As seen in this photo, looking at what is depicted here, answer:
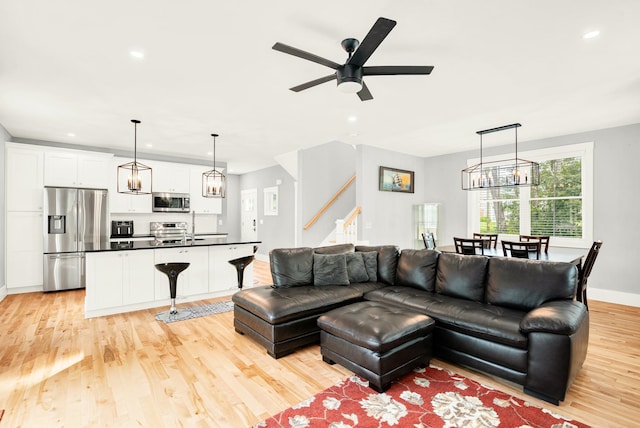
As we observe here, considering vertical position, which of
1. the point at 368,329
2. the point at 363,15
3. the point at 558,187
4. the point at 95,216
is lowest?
the point at 368,329

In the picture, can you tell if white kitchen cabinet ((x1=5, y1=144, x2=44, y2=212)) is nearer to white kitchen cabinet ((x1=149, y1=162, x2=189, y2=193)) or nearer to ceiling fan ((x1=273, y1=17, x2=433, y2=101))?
white kitchen cabinet ((x1=149, y1=162, x2=189, y2=193))

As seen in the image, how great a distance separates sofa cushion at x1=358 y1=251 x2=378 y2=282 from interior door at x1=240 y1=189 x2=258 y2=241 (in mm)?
5799

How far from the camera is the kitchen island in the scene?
13.4 feet

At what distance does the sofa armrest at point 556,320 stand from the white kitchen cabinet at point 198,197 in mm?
6505

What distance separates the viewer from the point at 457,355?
2711 mm

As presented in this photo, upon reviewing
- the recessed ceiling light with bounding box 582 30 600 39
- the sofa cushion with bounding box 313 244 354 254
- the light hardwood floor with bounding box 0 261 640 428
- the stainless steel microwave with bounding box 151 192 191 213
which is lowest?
the light hardwood floor with bounding box 0 261 640 428

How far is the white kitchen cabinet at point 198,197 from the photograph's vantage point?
7.12 m

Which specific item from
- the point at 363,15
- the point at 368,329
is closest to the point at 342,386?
the point at 368,329

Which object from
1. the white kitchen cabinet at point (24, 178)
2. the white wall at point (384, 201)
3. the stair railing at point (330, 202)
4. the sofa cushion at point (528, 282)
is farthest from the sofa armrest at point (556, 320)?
the white kitchen cabinet at point (24, 178)

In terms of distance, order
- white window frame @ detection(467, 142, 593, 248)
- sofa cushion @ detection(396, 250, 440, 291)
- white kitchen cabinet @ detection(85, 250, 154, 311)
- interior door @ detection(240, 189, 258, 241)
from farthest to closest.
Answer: interior door @ detection(240, 189, 258, 241) < white window frame @ detection(467, 142, 593, 248) < white kitchen cabinet @ detection(85, 250, 154, 311) < sofa cushion @ detection(396, 250, 440, 291)

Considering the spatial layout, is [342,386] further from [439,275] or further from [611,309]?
→ [611,309]

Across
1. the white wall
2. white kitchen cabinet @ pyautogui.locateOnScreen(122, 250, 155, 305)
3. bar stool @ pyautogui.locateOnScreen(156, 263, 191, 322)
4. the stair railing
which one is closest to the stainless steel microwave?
white kitchen cabinet @ pyautogui.locateOnScreen(122, 250, 155, 305)

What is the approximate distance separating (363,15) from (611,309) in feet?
17.2

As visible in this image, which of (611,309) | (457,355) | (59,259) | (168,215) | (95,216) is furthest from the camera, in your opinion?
(168,215)
